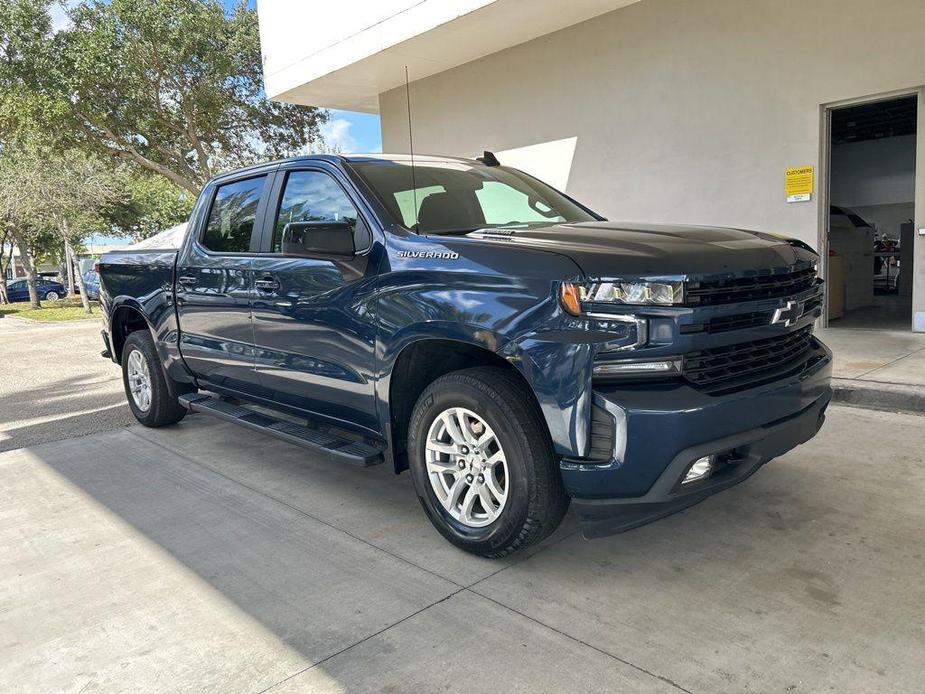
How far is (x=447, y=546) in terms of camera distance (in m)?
3.38

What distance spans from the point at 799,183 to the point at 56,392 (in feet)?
28.8

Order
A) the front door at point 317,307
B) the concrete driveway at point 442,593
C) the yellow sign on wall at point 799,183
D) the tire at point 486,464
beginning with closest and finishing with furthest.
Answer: the concrete driveway at point 442,593 < the tire at point 486,464 < the front door at point 317,307 < the yellow sign on wall at point 799,183

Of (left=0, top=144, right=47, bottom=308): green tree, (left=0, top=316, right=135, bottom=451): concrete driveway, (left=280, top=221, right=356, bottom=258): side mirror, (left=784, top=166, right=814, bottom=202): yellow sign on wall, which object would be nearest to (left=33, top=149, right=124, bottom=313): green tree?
(left=0, top=144, right=47, bottom=308): green tree

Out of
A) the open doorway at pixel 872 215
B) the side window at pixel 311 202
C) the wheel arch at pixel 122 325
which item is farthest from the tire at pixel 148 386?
the open doorway at pixel 872 215

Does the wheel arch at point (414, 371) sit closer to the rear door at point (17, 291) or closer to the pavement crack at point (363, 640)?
the pavement crack at point (363, 640)

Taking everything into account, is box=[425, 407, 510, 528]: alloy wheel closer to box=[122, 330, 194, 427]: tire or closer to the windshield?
the windshield

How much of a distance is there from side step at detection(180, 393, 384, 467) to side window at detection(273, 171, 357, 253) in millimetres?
1050

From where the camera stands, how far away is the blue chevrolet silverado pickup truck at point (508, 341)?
2.63m

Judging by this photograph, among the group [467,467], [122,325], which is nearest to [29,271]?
[122,325]

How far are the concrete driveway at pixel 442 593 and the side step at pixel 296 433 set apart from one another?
0.38 meters

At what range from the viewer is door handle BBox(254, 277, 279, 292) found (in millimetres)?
4035

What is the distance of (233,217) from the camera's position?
15.3ft

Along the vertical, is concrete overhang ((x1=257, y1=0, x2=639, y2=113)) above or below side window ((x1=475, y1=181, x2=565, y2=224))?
above

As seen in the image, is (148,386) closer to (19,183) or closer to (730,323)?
(730,323)
